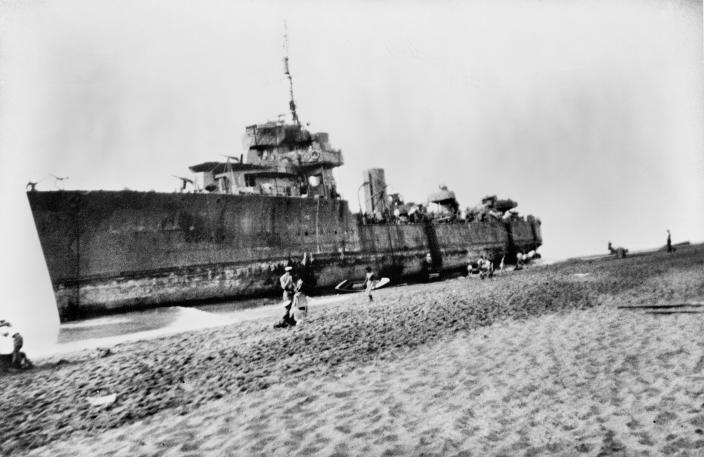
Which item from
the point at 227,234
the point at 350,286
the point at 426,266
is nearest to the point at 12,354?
the point at 227,234

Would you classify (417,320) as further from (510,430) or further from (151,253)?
(151,253)

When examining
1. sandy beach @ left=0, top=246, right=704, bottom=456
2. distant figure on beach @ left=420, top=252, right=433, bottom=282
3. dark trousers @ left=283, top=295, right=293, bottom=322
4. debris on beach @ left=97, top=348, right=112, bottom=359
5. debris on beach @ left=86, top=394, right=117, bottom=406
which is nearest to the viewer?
sandy beach @ left=0, top=246, right=704, bottom=456

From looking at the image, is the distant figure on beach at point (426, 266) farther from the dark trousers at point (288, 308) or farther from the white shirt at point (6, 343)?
the white shirt at point (6, 343)

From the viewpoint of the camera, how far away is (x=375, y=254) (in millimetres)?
26359

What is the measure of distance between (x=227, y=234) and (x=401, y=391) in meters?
15.6

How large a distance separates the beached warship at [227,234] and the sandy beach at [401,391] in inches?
308

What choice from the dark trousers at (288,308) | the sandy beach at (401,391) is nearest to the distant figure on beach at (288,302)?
the dark trousers at (288,308)

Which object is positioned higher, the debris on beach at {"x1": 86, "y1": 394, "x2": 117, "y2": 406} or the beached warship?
the beached warship

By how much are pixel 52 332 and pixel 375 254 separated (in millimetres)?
16908

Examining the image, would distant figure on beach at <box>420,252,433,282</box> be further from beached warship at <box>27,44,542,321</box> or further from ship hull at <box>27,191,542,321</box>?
ship hull at <box>27,191,542,321</box>

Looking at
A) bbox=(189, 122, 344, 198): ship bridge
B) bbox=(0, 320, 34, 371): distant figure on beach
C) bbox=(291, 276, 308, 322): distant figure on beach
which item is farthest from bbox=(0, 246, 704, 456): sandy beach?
bbox=(189, 122, 344, 198): ship bridge

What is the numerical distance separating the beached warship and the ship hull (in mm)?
38

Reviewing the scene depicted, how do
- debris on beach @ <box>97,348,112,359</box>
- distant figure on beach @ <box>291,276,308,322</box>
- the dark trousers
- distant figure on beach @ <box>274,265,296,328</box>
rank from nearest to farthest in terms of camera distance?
debris on beach @ <box>97,348,112,359</box> < distant figure on beach @ <box>274,265,296,328</box> < the dark trousers < distant figure on beach @ <box>291,276,308,322</box>

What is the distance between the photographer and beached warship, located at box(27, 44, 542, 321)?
15711 mm
